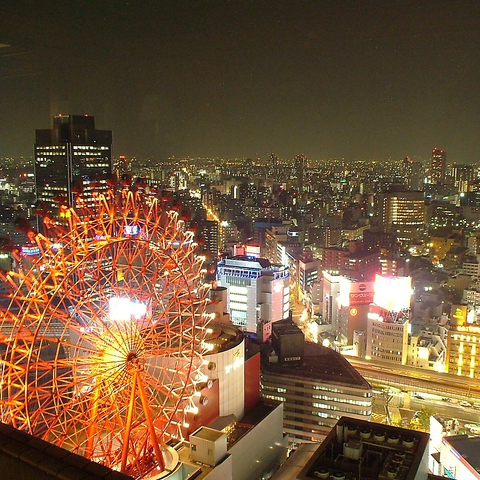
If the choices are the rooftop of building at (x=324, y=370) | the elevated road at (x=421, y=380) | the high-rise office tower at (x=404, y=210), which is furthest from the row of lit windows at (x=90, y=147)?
the high-rise office tower at (x=404, y=210)

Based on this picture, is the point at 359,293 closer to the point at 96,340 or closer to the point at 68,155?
the point at 68,155

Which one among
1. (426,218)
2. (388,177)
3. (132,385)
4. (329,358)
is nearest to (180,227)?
(132,385)

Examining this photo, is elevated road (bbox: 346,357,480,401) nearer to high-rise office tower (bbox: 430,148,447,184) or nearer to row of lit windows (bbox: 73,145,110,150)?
row of lit windows (bbox: 73,145,110,150)

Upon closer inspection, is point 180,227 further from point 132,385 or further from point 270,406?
point 270,406

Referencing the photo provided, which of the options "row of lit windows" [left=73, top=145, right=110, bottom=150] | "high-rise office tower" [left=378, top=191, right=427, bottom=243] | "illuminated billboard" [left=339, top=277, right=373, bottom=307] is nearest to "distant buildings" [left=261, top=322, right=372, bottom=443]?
"row of lit windows" [left=73, top=145, right=110, bottom=150]

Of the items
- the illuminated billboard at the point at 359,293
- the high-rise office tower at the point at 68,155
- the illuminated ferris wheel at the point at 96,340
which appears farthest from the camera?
the illuminated billboard at the point at 359,293

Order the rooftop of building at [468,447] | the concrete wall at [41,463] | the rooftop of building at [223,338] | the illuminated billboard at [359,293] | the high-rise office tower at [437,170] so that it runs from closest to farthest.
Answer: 1. the concrete wall at [41,463]
2. the rooftop of building at [223,338]
3. the rooftop of building at [468,447]
4. the illuminated billboard at [359,293]
5. the high-rise office tower at [437,170]

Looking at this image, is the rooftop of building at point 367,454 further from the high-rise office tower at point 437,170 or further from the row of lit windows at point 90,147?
the high-rise office tower at point 437,170
